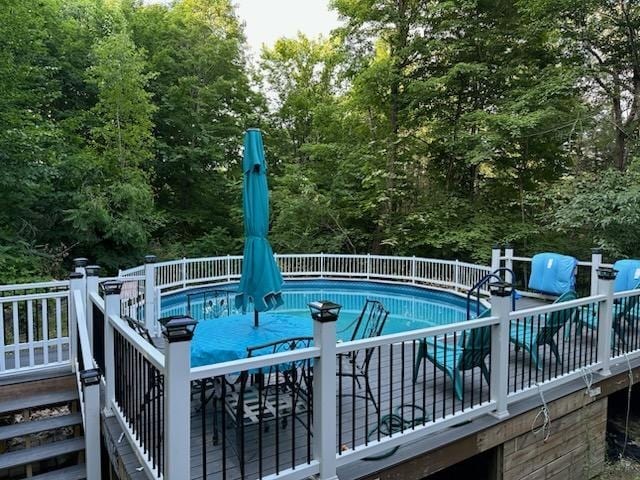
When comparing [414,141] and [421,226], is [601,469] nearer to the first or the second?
[421,226]

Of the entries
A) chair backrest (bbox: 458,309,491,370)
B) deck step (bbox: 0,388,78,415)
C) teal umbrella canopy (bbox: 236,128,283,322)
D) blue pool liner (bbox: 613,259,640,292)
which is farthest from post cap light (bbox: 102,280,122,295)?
blue pool liner (bbox: 613,259,640,292)

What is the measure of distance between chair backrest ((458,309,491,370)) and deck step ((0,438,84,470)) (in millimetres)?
3305

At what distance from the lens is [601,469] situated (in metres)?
4.00

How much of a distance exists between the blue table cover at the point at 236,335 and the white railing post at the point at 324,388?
1.11 m

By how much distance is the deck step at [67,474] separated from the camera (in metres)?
3.25

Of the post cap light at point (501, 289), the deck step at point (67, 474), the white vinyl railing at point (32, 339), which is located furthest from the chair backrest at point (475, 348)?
the white vinyl railing at point (32, 339)

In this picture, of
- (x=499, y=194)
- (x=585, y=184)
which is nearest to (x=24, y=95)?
(x=585, y=184)

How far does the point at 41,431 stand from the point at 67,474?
0.53 m

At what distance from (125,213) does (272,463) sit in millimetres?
10005

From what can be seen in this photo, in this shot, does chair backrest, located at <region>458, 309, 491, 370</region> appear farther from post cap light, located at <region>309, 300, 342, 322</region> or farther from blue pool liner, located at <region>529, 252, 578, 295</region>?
blue pool liner, located at <region>529, 252, 578, 295</region>

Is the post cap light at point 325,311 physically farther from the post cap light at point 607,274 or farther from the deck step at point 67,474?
the post cap light at point 607,274

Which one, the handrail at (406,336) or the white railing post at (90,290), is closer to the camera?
the handrail at (406,336)

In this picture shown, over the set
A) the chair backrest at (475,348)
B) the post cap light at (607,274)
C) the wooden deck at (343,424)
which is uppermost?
the post cap light at (607,274)

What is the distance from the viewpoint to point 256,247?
13.5ft
